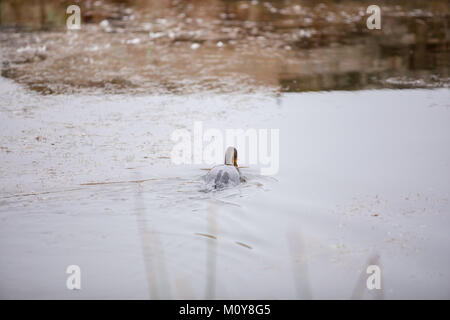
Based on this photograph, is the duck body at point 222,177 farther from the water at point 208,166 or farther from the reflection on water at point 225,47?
the reflection on water at point 225,47

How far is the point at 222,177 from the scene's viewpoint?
236 inches

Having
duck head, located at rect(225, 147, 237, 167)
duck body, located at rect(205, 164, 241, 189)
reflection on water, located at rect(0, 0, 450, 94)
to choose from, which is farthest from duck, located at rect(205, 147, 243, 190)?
reflection on water, located at rect(0, 0, 450, 94)

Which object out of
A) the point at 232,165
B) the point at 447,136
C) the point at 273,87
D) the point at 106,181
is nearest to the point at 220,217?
the point at 232,165

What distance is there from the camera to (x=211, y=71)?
1068 centimetres

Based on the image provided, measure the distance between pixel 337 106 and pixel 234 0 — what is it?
36.2 feet

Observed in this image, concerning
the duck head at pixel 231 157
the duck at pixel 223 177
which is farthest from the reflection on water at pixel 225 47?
the duck at pixel 223 177

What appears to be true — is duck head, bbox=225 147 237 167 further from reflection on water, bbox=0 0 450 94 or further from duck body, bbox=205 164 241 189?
reflection on water, bbox=0 0 450 94

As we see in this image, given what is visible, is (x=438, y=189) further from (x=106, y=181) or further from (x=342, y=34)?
(x=342, y=34)

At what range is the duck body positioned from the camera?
599cm

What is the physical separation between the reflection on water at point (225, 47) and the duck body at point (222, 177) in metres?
3.75

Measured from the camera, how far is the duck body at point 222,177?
599 centimetres

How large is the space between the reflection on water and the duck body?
12.3ft

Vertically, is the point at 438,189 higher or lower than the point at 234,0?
lower

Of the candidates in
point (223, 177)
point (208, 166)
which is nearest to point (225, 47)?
point (208, 166)
